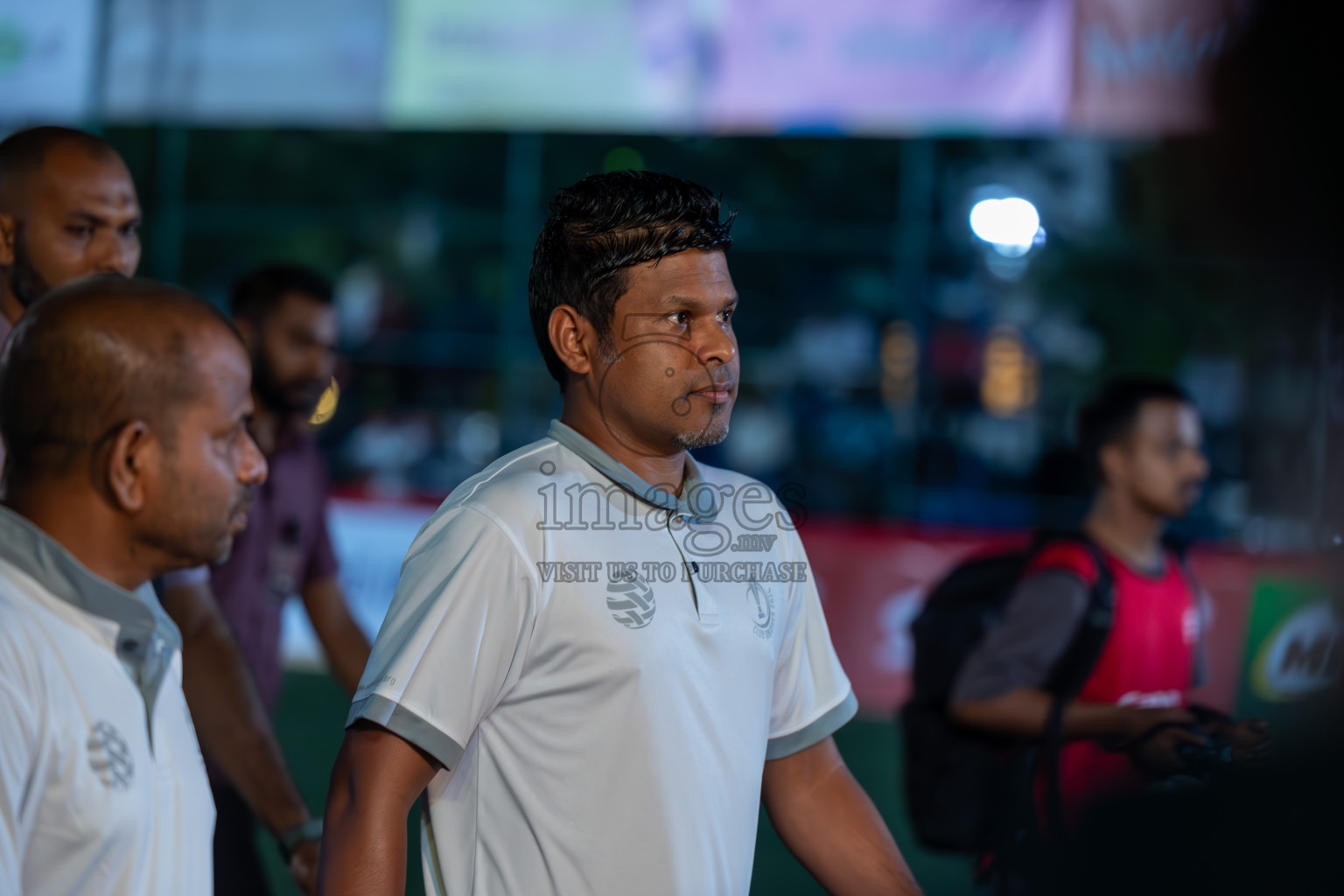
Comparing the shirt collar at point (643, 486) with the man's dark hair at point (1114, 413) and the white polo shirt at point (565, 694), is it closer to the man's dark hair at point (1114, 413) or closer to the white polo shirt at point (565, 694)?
the white polo shirt at point (565, 694)

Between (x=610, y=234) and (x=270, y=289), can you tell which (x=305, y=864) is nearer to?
(x=610, y=234)

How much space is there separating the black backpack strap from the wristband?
156 cm

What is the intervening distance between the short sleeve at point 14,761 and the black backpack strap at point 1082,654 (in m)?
2.16

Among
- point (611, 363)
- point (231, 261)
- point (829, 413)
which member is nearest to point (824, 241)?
point (829, 413)

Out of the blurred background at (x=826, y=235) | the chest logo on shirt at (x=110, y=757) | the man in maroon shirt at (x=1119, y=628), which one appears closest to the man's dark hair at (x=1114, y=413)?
the man in maroon shirt at (x=1119, y=628)

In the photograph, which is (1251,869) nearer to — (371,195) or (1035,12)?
(1035,12)

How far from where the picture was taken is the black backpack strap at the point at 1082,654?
2.76 meters

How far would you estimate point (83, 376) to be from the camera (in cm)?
131

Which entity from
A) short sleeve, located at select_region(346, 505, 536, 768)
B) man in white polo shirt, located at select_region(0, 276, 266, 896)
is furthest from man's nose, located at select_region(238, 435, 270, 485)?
short sleeve, located at select_region(346, 505, 536, 768)

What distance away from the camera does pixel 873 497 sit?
684 cm

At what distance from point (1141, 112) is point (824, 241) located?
10.1 feet

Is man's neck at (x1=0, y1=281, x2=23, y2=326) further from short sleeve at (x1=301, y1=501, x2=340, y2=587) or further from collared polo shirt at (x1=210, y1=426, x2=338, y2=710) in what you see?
short sleeve at (x1=301, y1=501, x2=340, y2=587)

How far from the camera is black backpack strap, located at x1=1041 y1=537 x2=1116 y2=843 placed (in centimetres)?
276

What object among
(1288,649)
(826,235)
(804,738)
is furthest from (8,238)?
(826,235)
